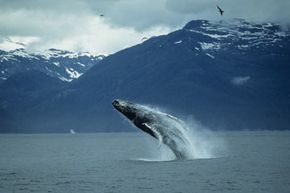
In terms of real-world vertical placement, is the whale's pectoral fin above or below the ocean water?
above

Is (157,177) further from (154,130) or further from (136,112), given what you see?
(136,112)

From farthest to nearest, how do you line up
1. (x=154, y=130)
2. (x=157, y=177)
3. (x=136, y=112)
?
(x=136, y=112)
(x=157, y=177)
(x=154, y=130)

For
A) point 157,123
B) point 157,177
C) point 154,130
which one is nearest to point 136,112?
point 157,123

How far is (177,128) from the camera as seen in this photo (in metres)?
50.6

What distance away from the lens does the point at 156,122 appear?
50594 millimetres

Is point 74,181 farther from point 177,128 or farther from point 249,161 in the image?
point 249,161

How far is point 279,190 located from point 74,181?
17.1 m

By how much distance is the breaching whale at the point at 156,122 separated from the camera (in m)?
50.3

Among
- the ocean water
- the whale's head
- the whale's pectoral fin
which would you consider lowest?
the ocean water

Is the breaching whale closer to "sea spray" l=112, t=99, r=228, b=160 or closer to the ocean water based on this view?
"sea spray" l=112, t=99, r=228, b=160

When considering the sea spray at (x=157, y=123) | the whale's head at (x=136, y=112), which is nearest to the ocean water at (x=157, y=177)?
the sea spray at (x=157, y=123)

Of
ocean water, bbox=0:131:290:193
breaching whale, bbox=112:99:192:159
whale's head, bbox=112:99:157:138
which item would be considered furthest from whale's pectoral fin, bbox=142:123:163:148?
ocean water, bbox=0:131:290:193

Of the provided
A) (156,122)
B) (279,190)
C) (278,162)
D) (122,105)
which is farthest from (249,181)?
(278,162)

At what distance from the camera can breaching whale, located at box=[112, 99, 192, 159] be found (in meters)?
50.3
